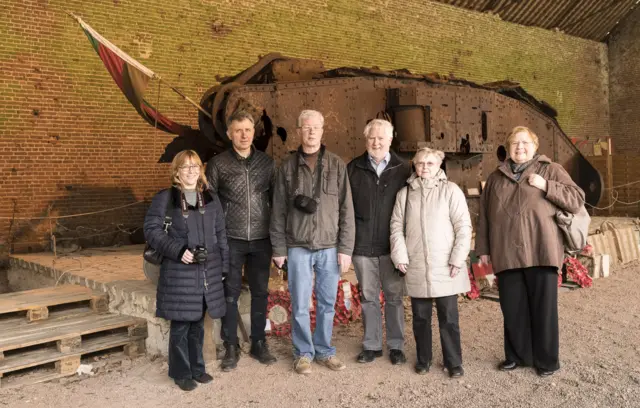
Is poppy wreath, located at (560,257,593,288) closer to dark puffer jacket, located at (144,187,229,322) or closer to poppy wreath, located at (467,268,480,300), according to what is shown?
poppy wreath, located at (467,268,480,300)

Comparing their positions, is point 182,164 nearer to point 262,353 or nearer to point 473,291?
point 262,353

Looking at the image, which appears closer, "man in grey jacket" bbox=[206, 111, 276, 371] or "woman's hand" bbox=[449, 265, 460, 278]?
"woman's hand" bbox=[449, 265, 460, 278]

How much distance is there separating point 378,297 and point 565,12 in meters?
16.1

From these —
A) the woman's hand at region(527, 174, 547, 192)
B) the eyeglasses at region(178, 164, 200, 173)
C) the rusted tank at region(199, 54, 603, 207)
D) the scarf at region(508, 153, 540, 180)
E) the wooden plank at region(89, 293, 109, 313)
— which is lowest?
the wooden plank at region(89, 293, 109, 313)

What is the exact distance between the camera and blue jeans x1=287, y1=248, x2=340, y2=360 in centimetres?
420

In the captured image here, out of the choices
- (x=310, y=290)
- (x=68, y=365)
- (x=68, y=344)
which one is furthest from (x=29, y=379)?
(x=310, y=290)

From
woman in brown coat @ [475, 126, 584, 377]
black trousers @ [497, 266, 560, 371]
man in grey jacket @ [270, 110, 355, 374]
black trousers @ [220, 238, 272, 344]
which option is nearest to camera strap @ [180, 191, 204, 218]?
black trousers @ [220, 238, 272, 344]

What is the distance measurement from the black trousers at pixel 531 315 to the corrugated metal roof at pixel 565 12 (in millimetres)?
12691

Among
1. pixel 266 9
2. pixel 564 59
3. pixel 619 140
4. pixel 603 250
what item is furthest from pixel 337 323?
pixel 619 140

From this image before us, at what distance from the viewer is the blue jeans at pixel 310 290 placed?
165 inches

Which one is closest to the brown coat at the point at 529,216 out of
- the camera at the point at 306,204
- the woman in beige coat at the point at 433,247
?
the woman in beige coat at the point at 433,247

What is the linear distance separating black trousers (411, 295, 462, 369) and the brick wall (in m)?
7.07

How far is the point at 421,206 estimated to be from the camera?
4.08 metres

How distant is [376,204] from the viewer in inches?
169
